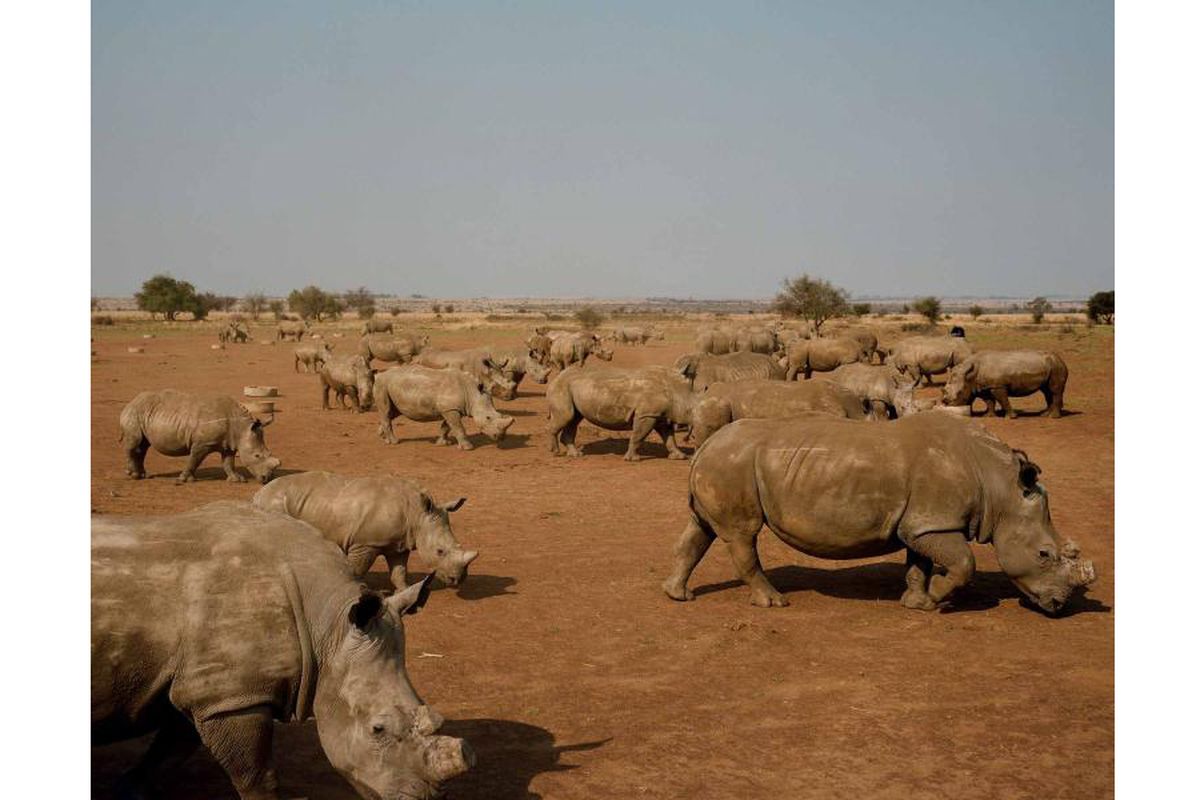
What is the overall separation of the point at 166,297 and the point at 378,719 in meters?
84.4

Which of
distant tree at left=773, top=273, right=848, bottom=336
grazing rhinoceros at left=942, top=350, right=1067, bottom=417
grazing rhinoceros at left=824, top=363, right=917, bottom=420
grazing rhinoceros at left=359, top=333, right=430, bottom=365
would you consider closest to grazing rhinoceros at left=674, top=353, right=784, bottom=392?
grazing rhinoceros at left=824, top=363, right=917, bottom=420

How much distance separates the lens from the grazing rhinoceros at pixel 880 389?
22.4 meters

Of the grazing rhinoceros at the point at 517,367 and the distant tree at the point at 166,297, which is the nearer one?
the grazing rhinoceros at the point at 517,367

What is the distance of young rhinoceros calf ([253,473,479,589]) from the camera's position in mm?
10742

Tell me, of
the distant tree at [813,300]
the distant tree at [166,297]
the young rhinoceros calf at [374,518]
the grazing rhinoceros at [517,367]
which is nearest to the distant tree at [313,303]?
the distant tree at [166,297]

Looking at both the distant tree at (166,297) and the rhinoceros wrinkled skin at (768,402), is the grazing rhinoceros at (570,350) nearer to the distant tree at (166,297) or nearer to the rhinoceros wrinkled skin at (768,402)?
the rhinoceros wrinkled skin at (768,402)

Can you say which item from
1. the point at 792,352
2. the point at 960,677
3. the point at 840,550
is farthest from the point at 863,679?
the point at 792,352

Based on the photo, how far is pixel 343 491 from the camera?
10938 mm

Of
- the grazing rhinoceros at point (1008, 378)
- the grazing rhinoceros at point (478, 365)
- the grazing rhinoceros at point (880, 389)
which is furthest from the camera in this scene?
the grazing rhinoceros at point (478, 365)

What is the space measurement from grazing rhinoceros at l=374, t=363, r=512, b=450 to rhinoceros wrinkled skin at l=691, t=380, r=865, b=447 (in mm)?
4588

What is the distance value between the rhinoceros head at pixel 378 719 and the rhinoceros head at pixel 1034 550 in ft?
21.9

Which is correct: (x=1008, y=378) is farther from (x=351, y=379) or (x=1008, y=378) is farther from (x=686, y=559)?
(x=686, y=559)

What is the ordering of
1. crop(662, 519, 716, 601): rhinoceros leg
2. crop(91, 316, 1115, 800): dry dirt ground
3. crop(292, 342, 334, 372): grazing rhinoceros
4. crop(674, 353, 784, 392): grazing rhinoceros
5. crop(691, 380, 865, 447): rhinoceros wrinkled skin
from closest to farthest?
crop(91, 316, 1115, 800): dry dirt ground < crop(662, 519, 716, 601): rhinoceros leg < crop(691, 380, 865, 447): rhinoceros wrinkled skin < crop(674, 353, 784, 392): grazing rhinoceros < crop(292, 342, 334, 372): grazing rhinoceros

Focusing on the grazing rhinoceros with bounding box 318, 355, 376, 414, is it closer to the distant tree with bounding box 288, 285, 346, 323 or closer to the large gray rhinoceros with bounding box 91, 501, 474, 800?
the large gray rhinoceros with bounding box 91, 501, 474, 800
